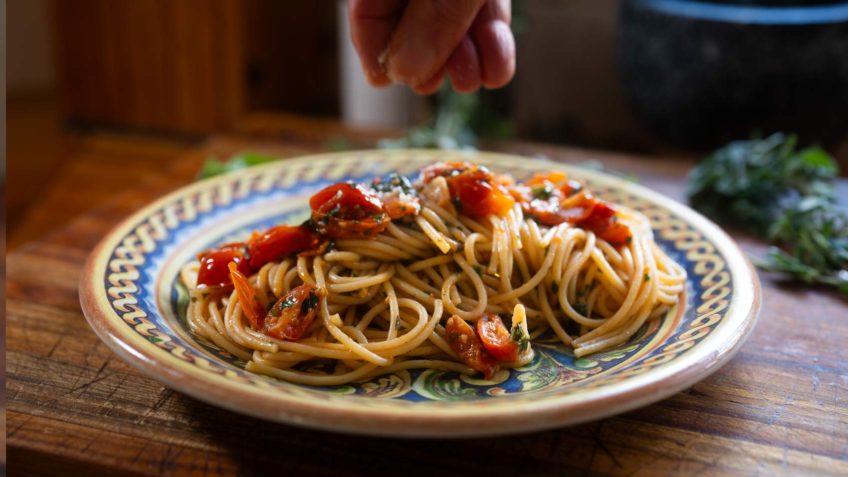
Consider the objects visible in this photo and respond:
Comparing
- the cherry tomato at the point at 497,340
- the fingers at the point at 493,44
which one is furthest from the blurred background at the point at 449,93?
Result: the cherry tomato at the point at 497,340

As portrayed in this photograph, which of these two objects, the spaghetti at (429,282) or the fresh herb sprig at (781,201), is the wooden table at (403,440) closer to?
the spaghetti at (429,282)

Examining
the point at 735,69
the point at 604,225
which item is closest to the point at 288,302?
the point at 604,225

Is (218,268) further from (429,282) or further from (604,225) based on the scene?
(604,225)

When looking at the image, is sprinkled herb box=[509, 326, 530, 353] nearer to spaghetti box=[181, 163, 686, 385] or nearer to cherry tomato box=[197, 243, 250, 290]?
spaghetti box=[181, 163, 686, 385]

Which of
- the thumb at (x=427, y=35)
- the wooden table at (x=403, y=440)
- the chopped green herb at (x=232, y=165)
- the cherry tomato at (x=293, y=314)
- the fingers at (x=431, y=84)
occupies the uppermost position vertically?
the thumb at (x=427, y=35)

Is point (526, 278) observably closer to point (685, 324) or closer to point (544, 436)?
point (685, 324)
